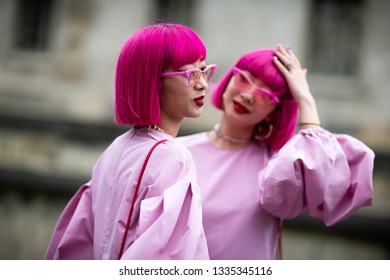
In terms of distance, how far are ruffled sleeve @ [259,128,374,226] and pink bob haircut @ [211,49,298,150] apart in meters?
0.19


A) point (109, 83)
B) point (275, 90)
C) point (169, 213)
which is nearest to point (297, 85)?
point (275, 90)

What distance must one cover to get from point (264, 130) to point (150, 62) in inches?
35.2

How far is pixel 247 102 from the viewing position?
2568mm

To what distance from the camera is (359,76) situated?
716cm

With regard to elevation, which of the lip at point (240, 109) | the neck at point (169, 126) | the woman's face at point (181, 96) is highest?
the woman's face at point (181, 96)

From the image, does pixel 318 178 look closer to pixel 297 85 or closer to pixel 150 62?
pixel 297 85

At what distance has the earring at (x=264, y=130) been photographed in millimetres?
2686

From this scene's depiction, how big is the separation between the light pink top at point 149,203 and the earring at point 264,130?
776 millimetres

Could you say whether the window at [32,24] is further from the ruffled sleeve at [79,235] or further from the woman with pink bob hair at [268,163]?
the ruffled sleeve at [79,235]

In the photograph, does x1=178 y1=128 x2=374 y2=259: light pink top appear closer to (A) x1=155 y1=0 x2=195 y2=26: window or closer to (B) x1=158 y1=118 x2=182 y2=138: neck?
(B) x1=158 y1=118 x2=182 y2=138: neck

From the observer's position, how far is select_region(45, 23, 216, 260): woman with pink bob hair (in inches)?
72.6

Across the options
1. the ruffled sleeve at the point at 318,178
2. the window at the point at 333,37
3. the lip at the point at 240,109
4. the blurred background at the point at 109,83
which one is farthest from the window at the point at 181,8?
the ruffled sleeve at the point at 318,178
